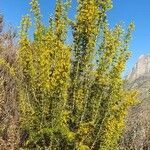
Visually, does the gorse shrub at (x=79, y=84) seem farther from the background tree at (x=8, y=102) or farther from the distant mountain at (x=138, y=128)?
the distant mountain at (x=138, y=128)

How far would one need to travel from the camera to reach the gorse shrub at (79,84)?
9703mm

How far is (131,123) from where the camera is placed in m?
16.6

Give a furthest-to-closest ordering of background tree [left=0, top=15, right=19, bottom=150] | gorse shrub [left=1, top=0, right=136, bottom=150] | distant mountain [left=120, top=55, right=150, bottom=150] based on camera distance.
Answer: distant mountain [left=120, top=55, right=150, bottom=150] → background tree [left=0, top=15, right=19, bottom=150] → gorse shrub [left=1, top=0, right=136, bottom=150]

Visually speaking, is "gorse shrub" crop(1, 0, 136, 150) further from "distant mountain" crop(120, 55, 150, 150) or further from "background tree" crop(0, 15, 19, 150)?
"distant mountain" crop(120, 55, 150, 150)

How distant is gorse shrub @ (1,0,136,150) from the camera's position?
9.70m

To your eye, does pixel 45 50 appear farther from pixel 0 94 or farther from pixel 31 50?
pixel 0 94

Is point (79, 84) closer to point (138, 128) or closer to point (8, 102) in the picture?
point (8, 102)

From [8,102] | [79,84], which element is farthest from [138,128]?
[79,84]

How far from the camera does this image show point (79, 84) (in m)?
10.1

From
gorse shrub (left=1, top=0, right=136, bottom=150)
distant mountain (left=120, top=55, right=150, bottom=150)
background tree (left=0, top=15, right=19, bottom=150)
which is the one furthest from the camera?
distant mountain (left=120, top=55, right=150, bottom=150)

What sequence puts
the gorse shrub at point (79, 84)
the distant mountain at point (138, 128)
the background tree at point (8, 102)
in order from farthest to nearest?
the distant mountain at point (138, 128) < the background tree at point (8, 102) < the gorse shrub at point (79, 84)

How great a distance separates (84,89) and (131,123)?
22.4 ft

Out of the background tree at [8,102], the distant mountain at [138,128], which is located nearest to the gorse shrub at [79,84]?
the background tree at [8,102]

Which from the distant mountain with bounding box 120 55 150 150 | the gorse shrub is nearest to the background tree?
the gorse shrub
